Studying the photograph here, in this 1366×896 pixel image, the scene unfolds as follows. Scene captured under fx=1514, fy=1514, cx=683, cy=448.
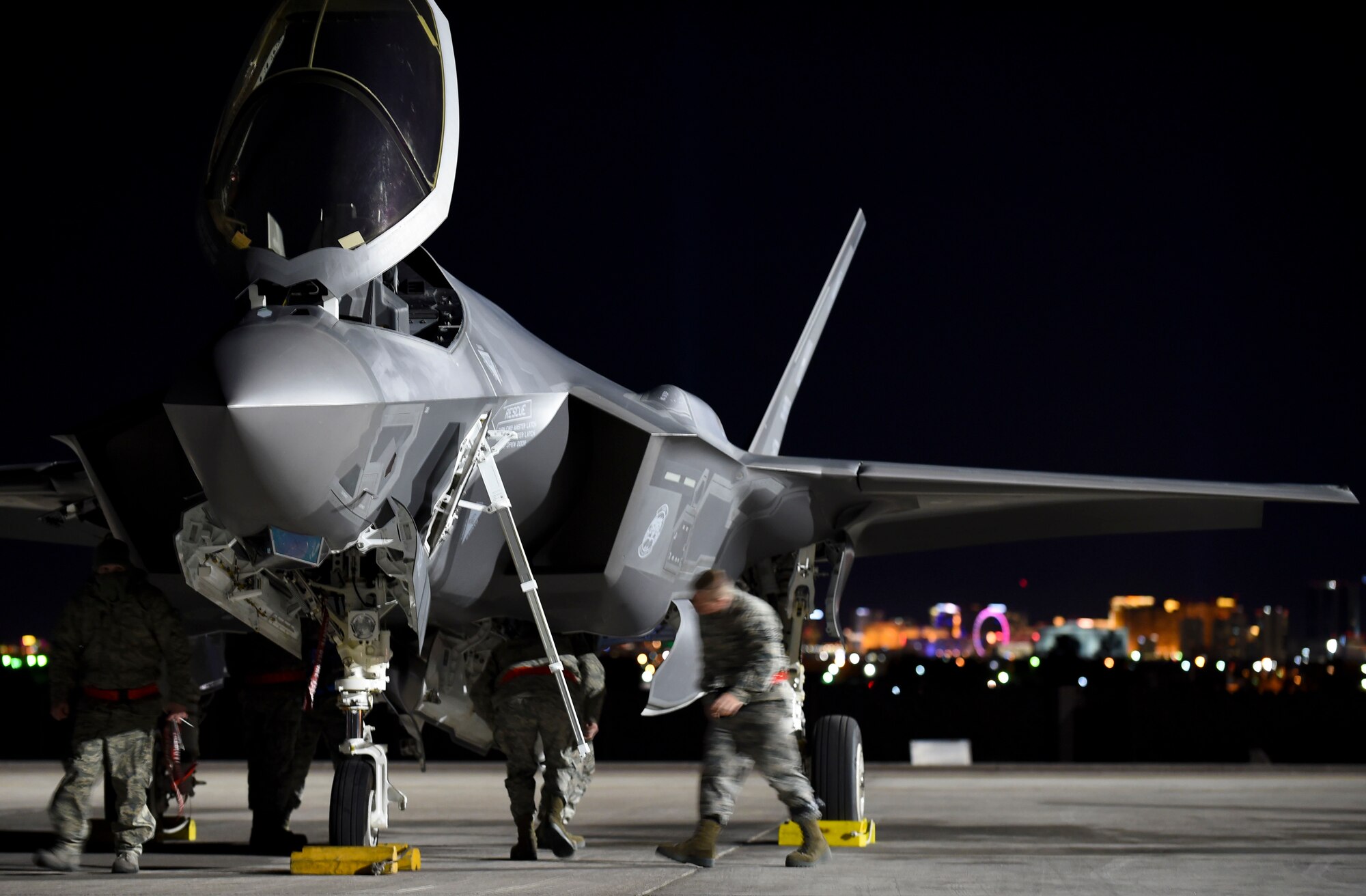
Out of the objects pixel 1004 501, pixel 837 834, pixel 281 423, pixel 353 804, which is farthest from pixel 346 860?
pixel 1004 501

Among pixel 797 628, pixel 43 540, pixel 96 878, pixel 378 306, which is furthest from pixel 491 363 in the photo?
pixel 43 540

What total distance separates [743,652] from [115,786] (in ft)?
10.5

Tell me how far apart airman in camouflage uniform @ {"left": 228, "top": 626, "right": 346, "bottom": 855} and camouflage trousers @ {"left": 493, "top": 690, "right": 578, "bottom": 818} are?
121 cm

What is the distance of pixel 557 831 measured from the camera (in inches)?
321

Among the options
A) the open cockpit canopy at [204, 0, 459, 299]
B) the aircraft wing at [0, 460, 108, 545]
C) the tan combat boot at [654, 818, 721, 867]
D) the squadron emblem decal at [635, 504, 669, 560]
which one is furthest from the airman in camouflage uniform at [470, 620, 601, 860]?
the open cockpit canopy at [204, 0, 459, 299]

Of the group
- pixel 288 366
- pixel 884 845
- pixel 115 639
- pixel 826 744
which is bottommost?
pixel 884 845

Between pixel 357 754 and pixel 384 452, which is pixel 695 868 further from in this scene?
pixel 384 452

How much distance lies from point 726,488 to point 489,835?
3012mm

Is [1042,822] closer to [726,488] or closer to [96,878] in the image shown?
[726,488]

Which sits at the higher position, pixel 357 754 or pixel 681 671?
pixel 681 671

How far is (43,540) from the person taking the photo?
12.7 metres

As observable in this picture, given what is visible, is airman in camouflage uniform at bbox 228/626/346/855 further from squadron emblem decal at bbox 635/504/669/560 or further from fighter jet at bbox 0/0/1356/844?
squadron emblem decal at bbox 635/504/669/560

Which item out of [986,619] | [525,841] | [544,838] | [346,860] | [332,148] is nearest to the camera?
[332,148]

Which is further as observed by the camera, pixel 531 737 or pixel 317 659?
pixel 531 737
